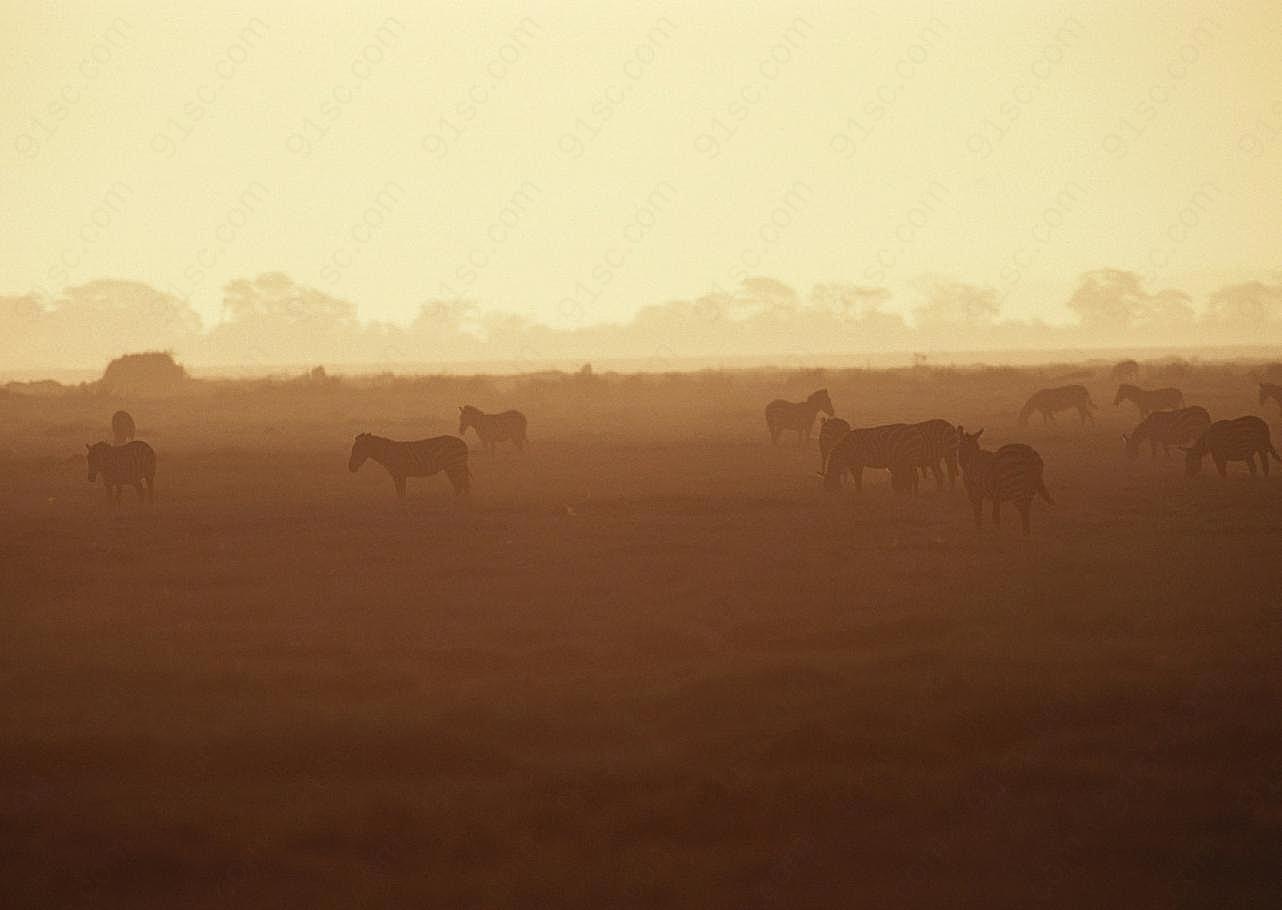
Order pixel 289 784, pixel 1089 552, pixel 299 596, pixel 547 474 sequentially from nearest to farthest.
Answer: pixel 289 784 < pixel 299 596 < pixel 1089 552 < pixel 547 474

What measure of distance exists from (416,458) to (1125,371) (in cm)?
4391

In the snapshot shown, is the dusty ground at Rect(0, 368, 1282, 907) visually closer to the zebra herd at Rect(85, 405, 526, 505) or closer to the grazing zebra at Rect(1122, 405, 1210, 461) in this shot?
the zebra herd at Rect(85, 405, 526, 505)

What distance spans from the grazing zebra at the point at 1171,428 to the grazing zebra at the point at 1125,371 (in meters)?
32.5

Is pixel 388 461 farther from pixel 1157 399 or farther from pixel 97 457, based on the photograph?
pixel 1157 399

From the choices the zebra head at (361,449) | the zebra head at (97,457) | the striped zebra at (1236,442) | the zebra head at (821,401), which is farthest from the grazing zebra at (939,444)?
the zebra head at (97,457)

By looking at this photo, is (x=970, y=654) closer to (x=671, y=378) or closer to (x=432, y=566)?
(x=432, y=566)

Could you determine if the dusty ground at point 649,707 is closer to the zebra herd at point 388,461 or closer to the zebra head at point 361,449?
the zebra herd at point 388,461

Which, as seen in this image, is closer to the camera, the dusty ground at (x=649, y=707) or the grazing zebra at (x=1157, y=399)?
the dusty ground at (x=649, y=707)

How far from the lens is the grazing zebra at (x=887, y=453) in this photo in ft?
67.1

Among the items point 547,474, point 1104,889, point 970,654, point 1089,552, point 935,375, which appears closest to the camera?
point 1104,889

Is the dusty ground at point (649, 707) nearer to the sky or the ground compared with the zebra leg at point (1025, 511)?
nearer to the ground

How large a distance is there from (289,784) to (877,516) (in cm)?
1155

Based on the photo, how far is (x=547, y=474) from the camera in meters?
25.5

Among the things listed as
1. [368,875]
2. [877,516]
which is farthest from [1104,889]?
[877,516]
